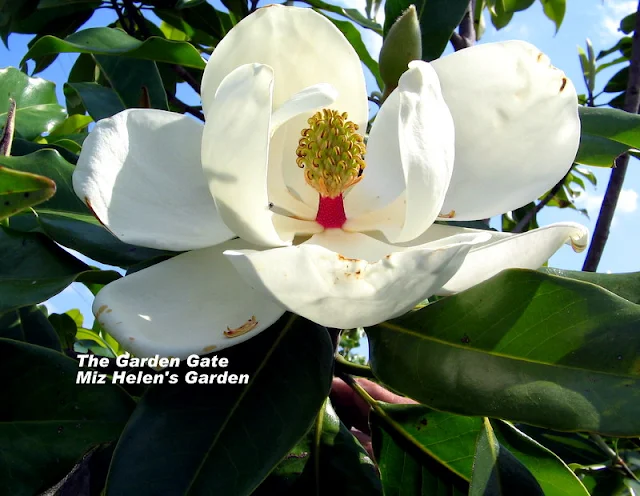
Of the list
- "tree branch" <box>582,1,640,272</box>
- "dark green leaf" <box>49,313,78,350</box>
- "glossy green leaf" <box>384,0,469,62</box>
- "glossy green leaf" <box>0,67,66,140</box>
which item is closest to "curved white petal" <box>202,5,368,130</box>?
"glossy green leaf" <box>384,0,469,62</box>

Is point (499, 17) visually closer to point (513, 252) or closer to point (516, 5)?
point (516, 5)

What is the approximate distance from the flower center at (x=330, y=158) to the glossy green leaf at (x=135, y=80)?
1.37ft

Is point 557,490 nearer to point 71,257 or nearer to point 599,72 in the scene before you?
point 71,257

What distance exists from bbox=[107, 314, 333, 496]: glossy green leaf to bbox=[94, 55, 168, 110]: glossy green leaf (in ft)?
1.97

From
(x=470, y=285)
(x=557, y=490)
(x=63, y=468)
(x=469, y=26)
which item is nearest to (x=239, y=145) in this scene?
(x=470, y=285)

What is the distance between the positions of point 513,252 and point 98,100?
2.68 feet

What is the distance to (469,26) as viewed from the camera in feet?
4.99

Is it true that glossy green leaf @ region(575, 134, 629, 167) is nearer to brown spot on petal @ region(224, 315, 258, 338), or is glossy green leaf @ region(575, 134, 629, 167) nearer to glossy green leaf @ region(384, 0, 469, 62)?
glossy green leaf @ region(384, 0, 469, 62)

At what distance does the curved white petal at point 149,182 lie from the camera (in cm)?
61

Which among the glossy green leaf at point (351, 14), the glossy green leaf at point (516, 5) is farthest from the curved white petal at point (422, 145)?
the glossy green leaf at point (516, 5)

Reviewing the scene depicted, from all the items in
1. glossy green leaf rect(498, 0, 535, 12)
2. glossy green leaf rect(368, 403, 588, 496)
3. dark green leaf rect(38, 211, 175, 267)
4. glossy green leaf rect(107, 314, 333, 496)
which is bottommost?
glossy green leaf rect(368, 403, 588, 496)

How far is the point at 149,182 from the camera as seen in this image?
0.67 metres

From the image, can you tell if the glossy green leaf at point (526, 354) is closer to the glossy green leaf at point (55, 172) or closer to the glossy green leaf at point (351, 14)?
the glossy green leaf at point (55, 172)

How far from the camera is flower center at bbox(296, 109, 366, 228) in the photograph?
78 cm
